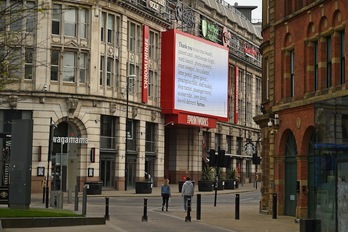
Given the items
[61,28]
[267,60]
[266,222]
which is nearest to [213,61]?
[61,28]

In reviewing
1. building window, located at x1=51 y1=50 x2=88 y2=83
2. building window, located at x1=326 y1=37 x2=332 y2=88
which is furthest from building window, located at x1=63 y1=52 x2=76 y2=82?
building window, located at x1=326 y1=37 x2=332 y2=88

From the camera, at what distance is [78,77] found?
201 feet

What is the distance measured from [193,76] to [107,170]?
15855 mm

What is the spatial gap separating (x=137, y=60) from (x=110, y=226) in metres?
42.7

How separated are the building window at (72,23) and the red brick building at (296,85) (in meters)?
26.4

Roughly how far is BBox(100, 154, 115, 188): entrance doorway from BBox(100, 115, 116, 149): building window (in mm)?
956

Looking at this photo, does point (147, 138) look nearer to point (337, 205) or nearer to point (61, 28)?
point (61, 28)

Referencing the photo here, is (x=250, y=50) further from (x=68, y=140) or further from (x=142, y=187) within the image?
(x=68, y=140)

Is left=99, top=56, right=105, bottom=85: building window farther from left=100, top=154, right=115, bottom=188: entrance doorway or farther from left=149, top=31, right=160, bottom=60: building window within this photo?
left=149, top=31, right=160, bottom=60: building window

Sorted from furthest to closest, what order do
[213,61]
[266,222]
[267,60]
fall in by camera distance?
[213,61], [267,60], [266,222]

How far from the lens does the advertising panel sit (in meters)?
71.8

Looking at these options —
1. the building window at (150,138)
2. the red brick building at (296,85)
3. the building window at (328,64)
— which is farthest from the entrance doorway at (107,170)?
the building window at (328,64)

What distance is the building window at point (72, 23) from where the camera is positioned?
60.4 metres

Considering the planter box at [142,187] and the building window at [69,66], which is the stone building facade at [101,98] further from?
the planter box at [142,187]
